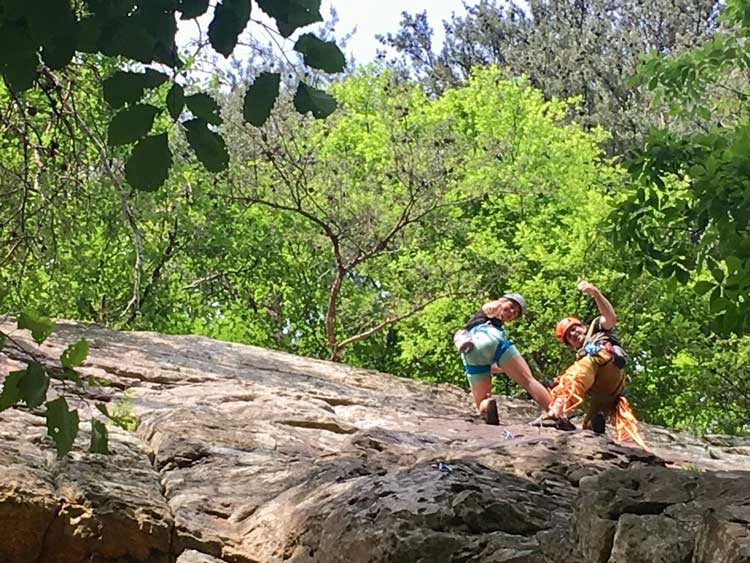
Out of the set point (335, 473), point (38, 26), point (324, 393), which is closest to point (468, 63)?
point (324, 393)

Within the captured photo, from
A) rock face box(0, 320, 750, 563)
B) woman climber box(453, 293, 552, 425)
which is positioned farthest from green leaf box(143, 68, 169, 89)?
woman climber box(453, 293, 552, 425)

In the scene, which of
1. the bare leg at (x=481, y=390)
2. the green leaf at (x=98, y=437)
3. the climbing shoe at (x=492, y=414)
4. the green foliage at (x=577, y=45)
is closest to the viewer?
the green leaf at (x=98, y=437)

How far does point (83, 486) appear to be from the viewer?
4297 mm

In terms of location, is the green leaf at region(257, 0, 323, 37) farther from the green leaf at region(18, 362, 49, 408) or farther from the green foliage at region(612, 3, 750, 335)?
the green foliage at region(612, 3, 750, 335)

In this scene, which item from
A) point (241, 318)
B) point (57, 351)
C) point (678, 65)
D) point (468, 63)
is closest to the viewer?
point (678, 65)

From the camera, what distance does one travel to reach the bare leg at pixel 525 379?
809 cm

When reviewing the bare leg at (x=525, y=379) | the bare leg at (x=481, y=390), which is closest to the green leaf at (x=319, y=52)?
the bare leg at (x=525, y=379)

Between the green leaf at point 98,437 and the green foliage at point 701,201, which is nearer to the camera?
the green leaf at point 98,437

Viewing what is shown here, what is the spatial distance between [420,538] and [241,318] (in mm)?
15458

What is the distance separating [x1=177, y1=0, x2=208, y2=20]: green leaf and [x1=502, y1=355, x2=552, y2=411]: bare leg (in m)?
6.33

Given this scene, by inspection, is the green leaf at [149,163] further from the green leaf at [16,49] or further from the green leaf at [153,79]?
the green leaf at [16,49]

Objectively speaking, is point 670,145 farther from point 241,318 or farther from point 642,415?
point 241,318

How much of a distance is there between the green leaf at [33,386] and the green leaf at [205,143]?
0.53 m

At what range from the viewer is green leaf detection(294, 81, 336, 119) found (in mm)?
2049
